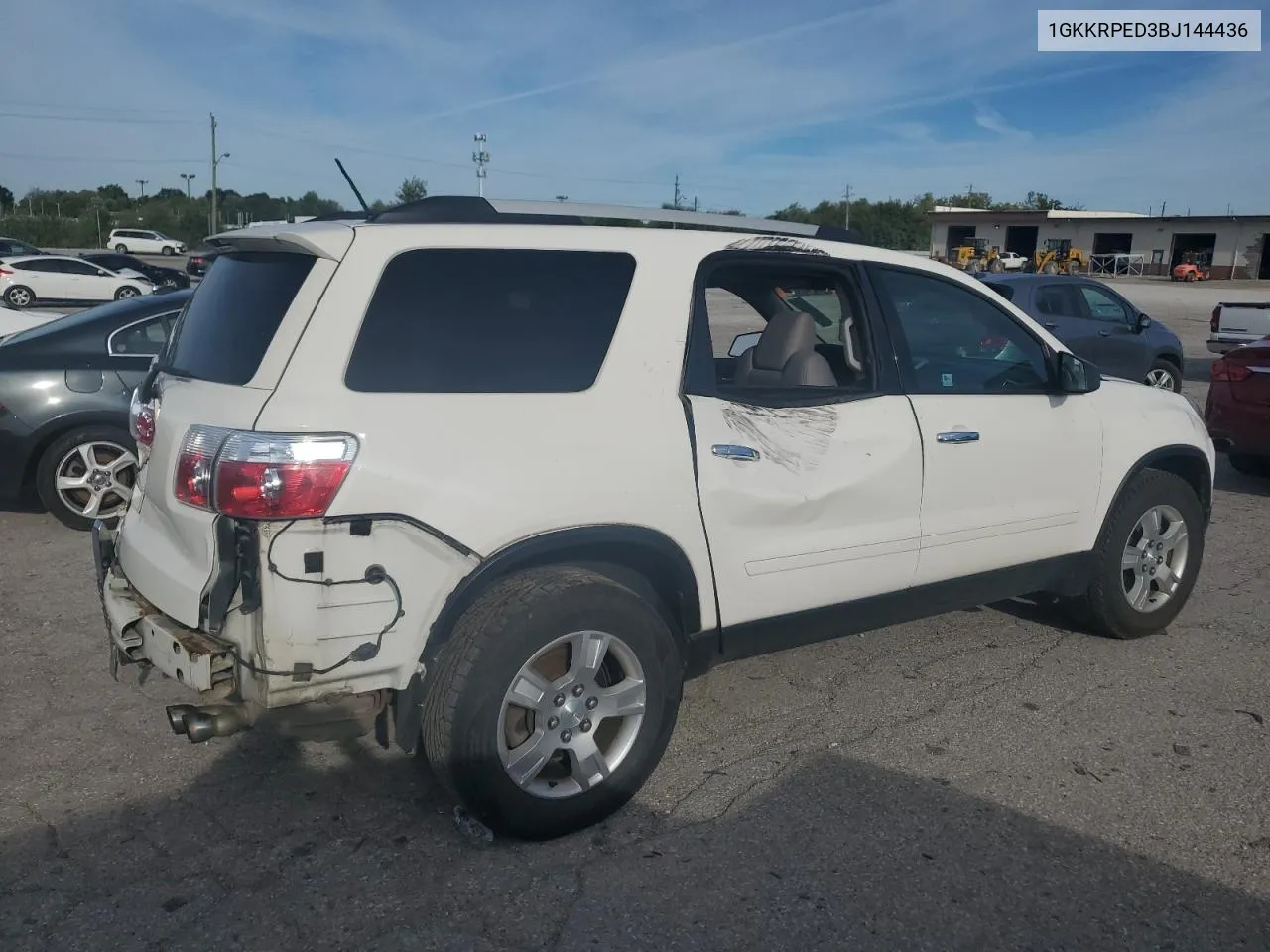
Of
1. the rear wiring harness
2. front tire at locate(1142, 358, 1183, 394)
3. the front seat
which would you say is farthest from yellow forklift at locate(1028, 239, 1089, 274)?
the rear wiring harness

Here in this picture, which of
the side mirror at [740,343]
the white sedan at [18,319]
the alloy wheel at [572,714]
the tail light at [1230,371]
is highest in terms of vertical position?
the side mirror at [740,343]

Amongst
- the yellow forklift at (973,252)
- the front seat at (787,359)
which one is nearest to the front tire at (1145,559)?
the front seat at (787,359)

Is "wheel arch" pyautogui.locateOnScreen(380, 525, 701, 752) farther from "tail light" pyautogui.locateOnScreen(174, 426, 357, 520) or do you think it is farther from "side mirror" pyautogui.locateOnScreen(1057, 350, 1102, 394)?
"side mirror" pyautogui.locateOnScreen(1057, 350, 1102, 394)

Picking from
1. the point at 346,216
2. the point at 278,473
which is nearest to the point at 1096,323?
the point at 346,216

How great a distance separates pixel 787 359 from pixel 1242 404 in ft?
18.6

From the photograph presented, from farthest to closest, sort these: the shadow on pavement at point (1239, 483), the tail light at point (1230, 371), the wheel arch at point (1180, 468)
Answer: the shadow on pavement at point (1239, 483), the tail light at point (1230, 371), the wheel arch at point (1180, 468)

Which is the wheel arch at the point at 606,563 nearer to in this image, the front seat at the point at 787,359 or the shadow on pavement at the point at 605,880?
the shadow on pavement at the point at 605,880

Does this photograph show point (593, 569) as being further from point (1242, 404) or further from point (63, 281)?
point (63, 281)

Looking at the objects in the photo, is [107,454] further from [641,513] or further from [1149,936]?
[1149,936]

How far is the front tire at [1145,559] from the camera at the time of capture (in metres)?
4.79

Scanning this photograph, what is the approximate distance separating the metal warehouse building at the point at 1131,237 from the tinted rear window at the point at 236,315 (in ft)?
218

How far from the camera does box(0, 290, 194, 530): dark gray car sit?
646 centimetres

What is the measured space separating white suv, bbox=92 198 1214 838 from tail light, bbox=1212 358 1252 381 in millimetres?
4890

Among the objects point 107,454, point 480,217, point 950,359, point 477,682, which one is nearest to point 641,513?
point 477,682
